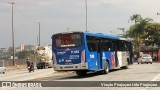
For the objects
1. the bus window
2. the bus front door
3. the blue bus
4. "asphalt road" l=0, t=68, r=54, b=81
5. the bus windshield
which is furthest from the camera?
"asphalt road" l=0, t=68, r=54, b=81

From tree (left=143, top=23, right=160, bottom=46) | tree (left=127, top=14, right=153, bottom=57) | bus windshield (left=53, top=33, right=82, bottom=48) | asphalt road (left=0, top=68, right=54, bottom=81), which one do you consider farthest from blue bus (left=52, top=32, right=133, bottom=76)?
tree (left=127, top=14, right=153, bottom=57)

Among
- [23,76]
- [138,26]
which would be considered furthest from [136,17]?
[23,76]

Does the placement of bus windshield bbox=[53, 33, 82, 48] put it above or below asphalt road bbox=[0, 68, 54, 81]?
above

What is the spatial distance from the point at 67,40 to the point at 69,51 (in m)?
0.76

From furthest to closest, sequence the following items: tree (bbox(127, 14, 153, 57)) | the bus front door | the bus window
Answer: tree (bbox(127, 14, 153, 57)) → the bus window → the bus front door

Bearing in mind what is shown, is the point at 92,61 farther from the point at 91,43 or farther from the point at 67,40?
the point at 67,40

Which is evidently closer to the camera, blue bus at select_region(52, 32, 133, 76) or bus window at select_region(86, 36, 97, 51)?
blue bus at select_region(52, 32, 133, 76)

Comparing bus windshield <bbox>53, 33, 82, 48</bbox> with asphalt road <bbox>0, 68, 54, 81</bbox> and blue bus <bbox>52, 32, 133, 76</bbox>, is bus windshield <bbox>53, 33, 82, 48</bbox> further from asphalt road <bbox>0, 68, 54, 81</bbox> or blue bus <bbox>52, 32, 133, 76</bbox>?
asphalt road <bbox>0, 68, 54, 81</bbox>

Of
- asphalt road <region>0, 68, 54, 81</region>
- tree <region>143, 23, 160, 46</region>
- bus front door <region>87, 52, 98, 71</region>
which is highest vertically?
tree <region>143, 23, 160, 46</region>

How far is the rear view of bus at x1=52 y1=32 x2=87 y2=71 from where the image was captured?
2842 centimetres

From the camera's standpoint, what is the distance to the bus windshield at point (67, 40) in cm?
2855

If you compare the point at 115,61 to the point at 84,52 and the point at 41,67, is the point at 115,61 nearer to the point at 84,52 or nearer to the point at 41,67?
the point at 84,52

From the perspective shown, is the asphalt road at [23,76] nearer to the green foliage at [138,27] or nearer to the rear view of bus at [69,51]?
the rear view of bus at [69,51]

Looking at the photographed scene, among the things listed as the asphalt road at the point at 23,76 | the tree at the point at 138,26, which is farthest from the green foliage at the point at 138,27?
the asphalt road at the point at 23,76
